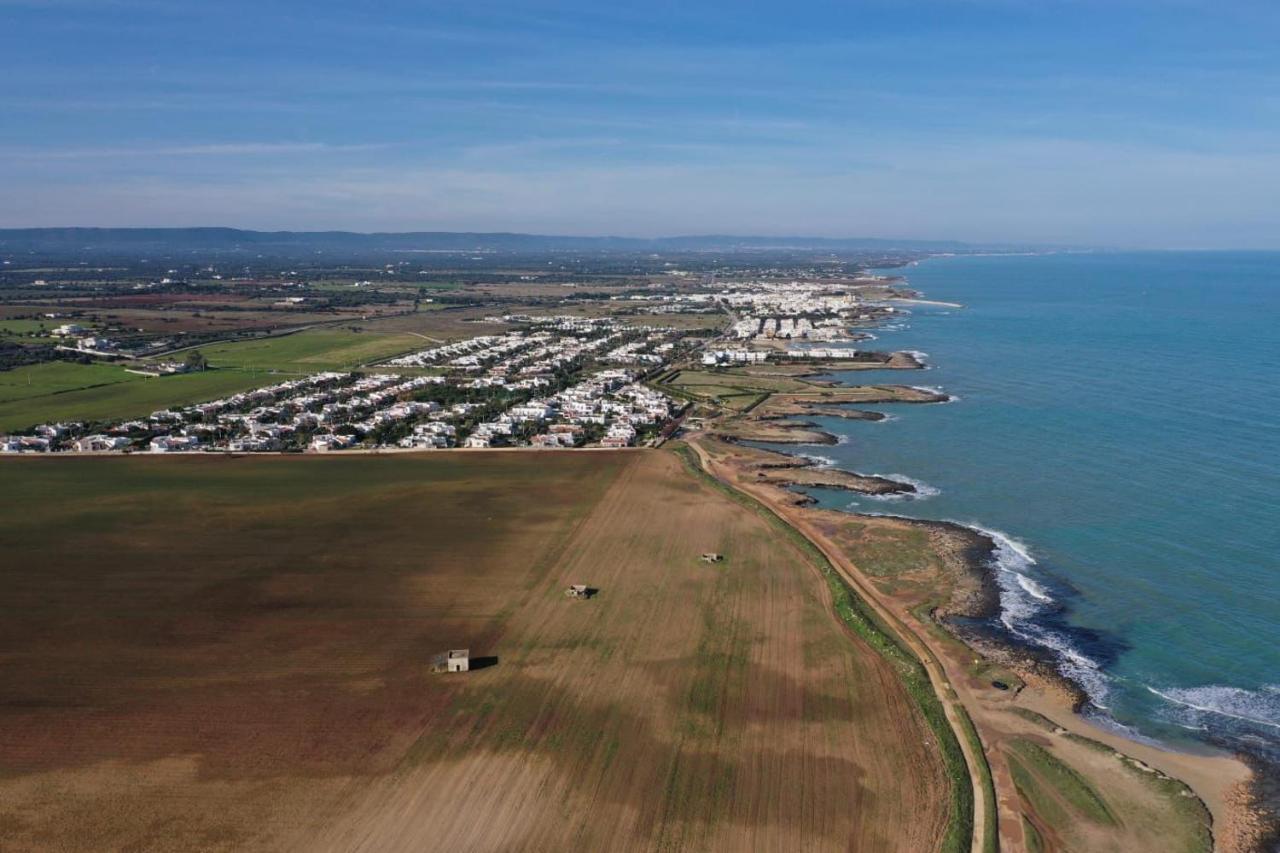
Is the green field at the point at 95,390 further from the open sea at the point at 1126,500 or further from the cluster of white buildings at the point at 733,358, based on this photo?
the open sea at the point at 1126,500

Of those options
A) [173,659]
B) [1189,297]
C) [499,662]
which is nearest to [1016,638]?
[499,662]

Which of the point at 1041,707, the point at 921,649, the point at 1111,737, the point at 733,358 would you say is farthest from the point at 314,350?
the point at 1111,737

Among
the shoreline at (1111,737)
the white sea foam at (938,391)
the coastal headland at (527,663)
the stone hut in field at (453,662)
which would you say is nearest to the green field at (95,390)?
the coastal headland at (527,663)

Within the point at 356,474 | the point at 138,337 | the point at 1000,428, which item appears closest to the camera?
the point at 356,474

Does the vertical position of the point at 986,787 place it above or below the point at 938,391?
below

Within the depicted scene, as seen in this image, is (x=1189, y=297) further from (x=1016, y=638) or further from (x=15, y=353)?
(x=15, y=353)

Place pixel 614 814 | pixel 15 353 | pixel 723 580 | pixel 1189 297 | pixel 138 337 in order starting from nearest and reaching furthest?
pixel 614 814 < pixel 723 580 < pixel 15 353 < pixel 138 337 < pixel 1189 297

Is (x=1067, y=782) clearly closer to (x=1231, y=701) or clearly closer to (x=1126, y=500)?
(x=1231, y=701)
